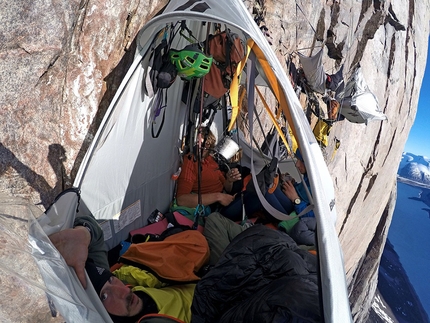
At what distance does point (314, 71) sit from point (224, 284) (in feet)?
15.4

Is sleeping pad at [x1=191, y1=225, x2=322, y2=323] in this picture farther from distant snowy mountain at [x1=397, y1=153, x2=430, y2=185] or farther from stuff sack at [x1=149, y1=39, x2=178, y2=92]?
distant snowy mountain at [x1=397, y1=153, x2=430, y2=185]

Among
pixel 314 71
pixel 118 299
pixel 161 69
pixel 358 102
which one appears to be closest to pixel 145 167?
pixel 161 69

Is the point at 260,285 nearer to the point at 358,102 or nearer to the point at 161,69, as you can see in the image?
the point at 161,69

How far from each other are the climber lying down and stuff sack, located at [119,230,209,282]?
0.03 meters

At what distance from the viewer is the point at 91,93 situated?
2207 millimetres

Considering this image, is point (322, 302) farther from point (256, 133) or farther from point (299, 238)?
point (256, 133)

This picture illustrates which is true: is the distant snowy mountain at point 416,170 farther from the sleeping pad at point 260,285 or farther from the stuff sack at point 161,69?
the stuff sack at point 161,69

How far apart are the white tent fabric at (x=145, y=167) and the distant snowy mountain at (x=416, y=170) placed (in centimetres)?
1730

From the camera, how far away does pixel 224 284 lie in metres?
1.63

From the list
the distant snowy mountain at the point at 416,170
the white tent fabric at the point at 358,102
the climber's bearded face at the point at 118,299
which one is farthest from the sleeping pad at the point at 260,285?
the distant snowy mountain at the point at 416,170

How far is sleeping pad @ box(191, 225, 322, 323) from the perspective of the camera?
114cm

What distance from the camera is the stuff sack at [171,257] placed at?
2.03 m

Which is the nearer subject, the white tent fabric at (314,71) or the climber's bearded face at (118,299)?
the climber's bearded face at (118,299)

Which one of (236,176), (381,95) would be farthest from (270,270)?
(381,95)
